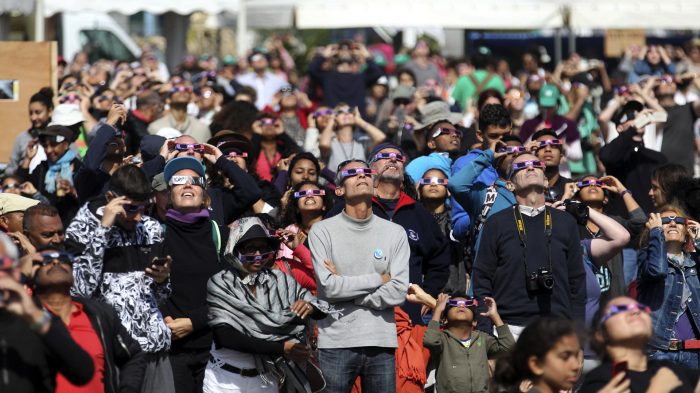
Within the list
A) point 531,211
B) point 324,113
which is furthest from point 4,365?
point 324,113

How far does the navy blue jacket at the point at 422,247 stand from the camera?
31.0 feet

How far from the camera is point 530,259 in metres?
8.61

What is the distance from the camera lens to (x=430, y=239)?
9.48m

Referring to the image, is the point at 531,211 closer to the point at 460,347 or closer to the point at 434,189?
the point at 460,347

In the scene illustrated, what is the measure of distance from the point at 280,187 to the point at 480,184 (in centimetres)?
220

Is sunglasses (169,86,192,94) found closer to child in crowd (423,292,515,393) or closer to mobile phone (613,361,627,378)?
child in crowd (423,292,515,393)

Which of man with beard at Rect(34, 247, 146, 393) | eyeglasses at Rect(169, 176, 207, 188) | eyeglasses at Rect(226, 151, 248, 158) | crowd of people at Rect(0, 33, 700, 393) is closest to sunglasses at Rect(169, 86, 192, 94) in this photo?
crowd of people at Rect(0, 33, 700, 393)

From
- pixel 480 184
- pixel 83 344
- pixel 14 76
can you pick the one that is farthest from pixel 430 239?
pixel 14 76

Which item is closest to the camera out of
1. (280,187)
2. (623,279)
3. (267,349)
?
(267,349)

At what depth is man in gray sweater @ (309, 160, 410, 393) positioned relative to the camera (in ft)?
27.5

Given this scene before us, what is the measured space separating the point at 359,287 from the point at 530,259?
1.11 meters

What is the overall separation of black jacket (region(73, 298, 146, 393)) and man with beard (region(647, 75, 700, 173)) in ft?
26.8

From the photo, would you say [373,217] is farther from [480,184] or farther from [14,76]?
[14,76]

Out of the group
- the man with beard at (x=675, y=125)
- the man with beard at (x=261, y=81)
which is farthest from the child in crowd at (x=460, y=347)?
the man with beard at (x=261, y=81)
